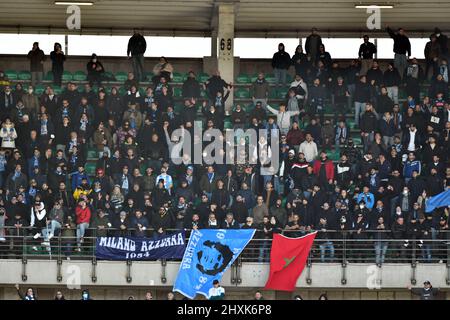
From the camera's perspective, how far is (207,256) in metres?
20.6

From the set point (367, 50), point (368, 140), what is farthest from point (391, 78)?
point (368, 140)

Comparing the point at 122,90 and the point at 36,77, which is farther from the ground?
the point at 36,77

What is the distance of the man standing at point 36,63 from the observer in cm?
2642

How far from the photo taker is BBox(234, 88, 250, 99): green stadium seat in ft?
86.1

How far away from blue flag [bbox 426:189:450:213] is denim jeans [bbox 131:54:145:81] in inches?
341

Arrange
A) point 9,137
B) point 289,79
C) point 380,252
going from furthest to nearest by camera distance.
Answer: point 289,79 → point 9,137 → point 380,252

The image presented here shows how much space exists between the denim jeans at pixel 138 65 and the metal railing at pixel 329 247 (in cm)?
652

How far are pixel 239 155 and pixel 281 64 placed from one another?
171 inches

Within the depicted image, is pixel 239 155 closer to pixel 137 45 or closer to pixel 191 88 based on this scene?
pixel 191 88

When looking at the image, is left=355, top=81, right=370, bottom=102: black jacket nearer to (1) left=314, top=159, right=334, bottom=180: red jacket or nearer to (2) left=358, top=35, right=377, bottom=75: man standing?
(2) left=358, top=35, right=377, bottom=75: man standing

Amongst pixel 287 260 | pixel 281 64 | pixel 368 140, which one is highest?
pixel 281 64

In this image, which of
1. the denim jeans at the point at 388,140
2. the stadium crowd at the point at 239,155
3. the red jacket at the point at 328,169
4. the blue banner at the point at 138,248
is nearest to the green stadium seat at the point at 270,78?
the stadium crowd at the point at 239,155
